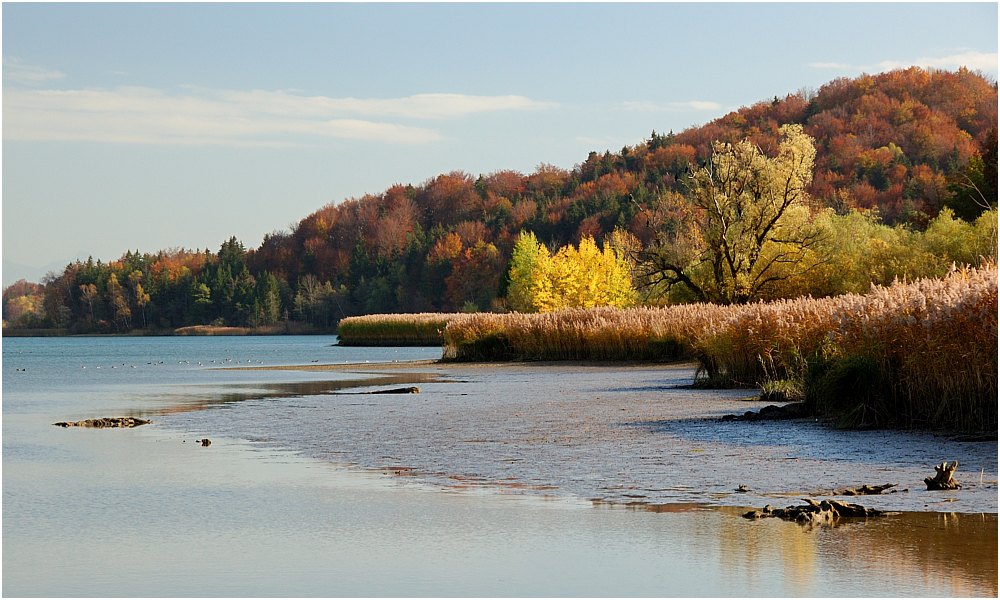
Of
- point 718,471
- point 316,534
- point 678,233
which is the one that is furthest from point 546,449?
point 678,233

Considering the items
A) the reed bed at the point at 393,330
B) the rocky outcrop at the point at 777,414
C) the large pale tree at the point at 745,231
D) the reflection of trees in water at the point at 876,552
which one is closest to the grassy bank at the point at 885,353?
the rocky outcrop at the point at 777,414

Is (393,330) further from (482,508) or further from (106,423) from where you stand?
(482,508)

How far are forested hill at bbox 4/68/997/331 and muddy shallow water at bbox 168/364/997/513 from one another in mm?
87583

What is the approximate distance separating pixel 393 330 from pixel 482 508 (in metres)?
81.3

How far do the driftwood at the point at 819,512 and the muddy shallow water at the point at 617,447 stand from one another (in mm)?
400

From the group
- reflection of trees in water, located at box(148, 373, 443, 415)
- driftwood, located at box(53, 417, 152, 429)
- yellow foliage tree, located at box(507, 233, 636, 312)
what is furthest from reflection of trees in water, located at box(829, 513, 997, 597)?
yellow foliage tree, located at box(507, 233, 636, 312)

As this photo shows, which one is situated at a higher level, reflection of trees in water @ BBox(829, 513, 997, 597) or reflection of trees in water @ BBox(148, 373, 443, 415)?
reflection of trees in water @ BBox(829, 513, 997, 597)

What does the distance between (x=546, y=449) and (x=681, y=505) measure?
4.65 metres

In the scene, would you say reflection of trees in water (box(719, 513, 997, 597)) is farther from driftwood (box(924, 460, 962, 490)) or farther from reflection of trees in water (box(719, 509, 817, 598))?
driftwood (box(924, 460, 962, 490))

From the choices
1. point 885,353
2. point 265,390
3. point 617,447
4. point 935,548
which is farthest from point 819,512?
point 265,390

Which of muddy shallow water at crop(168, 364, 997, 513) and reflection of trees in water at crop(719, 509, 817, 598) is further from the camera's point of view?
muddy shallow water at crop(168, 364, 997, 513)

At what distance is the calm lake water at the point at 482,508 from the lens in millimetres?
7535

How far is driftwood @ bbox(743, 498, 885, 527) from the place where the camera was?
30.5 ft

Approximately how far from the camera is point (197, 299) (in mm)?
185875
